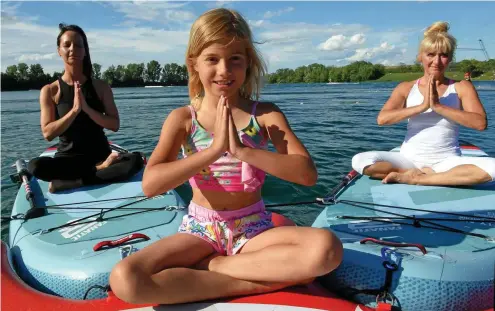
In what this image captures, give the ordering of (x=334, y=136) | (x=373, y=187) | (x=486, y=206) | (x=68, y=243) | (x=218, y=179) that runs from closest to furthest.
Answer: (x=218, y=179)
(x=68, y=243)
(x=486, y=206)
(x=373, y=187)
(x=334, y=136)

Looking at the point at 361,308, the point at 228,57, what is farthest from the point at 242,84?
the point at 361,308

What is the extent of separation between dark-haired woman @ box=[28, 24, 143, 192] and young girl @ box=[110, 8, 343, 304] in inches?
73.6

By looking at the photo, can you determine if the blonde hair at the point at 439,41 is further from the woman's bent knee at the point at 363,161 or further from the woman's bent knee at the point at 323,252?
the woman's bent knee at the point at 323,252

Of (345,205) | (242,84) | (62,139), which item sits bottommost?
(345,205)

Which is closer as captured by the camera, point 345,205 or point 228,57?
point 228,57

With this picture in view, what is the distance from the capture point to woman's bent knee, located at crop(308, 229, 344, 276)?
73.9 inches

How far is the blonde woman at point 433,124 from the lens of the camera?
351cm

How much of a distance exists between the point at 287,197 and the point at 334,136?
4094 millimetres

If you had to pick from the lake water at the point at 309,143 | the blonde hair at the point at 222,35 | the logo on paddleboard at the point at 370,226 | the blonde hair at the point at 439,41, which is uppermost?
the blonde hair at the point at 439,41

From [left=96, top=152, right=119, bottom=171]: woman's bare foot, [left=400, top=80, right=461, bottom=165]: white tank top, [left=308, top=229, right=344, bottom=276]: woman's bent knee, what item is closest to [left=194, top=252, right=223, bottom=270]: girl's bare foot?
[left=308, top=229, right=344, bottom=276]: woman's bent knee

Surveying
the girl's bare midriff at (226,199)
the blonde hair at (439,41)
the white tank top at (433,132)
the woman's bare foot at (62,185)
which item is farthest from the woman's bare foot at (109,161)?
the blonde hair at (439,41)

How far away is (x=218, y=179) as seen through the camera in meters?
2.20

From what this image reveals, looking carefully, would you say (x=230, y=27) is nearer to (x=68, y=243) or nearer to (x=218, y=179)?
(x=218, y=179)

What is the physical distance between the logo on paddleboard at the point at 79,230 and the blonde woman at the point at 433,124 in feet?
7.67
